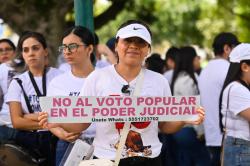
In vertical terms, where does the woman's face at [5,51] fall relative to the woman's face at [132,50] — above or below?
above

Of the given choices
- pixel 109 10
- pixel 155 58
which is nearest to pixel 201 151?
pixel 155 58

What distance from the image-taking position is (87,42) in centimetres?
527

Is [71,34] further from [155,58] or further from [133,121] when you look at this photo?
[155,58]

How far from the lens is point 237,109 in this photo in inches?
202

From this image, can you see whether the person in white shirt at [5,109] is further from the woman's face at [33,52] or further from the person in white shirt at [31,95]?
the woman's face at [33,52]

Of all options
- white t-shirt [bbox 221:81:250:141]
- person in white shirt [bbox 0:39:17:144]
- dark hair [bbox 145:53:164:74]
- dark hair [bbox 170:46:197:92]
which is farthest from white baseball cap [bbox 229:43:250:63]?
dark hair [bbox 145:53:164:74]

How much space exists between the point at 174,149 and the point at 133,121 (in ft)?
13.8

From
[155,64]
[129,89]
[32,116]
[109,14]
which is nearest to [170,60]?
[155,64]

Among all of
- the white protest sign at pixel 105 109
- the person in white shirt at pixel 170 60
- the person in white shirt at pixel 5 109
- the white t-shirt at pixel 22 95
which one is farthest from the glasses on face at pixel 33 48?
the person in white shirt at pixel 170 60

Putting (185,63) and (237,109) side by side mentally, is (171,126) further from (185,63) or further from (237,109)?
(185,63)

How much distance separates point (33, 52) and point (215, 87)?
215cm

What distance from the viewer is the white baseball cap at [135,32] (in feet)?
14.0

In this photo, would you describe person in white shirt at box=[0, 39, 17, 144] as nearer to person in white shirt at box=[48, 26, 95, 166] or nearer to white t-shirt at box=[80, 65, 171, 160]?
person in white shirt at box=[48, 26, 95, 166]

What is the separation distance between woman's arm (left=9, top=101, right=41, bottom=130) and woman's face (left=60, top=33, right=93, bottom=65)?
668mm
